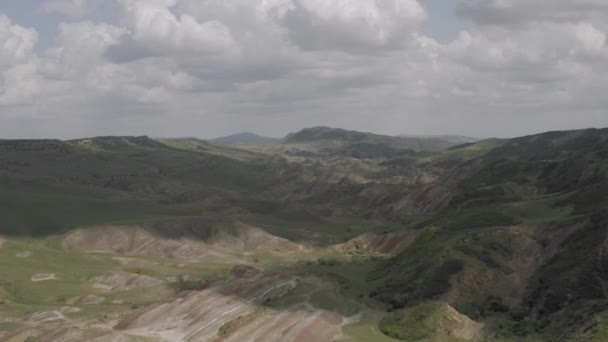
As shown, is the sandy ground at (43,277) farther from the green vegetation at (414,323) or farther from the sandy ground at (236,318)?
the green vegetation at (414,323)

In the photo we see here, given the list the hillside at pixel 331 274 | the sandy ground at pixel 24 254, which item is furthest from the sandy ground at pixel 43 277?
the sandy ground at pixel 24 254

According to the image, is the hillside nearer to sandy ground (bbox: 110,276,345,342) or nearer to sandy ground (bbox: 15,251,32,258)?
sandy ground (bbox: 110,276,345,342)

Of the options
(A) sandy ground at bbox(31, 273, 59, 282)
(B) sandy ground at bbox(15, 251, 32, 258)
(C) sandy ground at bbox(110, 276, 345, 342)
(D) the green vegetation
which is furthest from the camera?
(B) sandy ground at bbox(15, 251, 32, 258)

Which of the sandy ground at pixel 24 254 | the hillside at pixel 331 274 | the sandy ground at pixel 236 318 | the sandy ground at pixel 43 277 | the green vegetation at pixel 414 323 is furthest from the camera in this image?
the sandy ground at pixel 24 254

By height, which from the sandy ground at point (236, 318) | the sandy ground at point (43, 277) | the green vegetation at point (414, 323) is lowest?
the sandy ground at point (43, 277)

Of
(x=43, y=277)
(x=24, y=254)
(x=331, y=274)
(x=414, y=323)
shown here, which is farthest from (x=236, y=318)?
(x=24, y=254)

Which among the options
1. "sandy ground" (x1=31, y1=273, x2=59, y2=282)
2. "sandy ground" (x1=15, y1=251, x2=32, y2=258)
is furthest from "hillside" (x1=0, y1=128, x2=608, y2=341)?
"sandy ground" (x1=15, y1=251, x2=32, y2=258)

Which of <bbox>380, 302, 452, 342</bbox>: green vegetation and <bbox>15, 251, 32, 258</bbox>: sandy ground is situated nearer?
<bbox>380, 302, 452, 342</bbox>: green vegetation

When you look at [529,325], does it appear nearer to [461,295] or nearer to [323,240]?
[461,295]

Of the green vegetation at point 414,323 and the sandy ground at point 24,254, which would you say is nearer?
the green vegetation at point 414,323

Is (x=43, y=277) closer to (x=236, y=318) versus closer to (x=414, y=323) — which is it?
(x=236, y=318)

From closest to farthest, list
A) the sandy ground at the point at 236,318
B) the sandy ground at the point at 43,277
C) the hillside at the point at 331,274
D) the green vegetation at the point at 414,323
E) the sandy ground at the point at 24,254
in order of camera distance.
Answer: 1. the green vegetation at the point at 414,323
2. the sandy ground at the point at 236,318
3. the hillside at the point at 331,274
4. the sandy ground at the point at 43,277
5. the sandy ground at the point at 24,254
